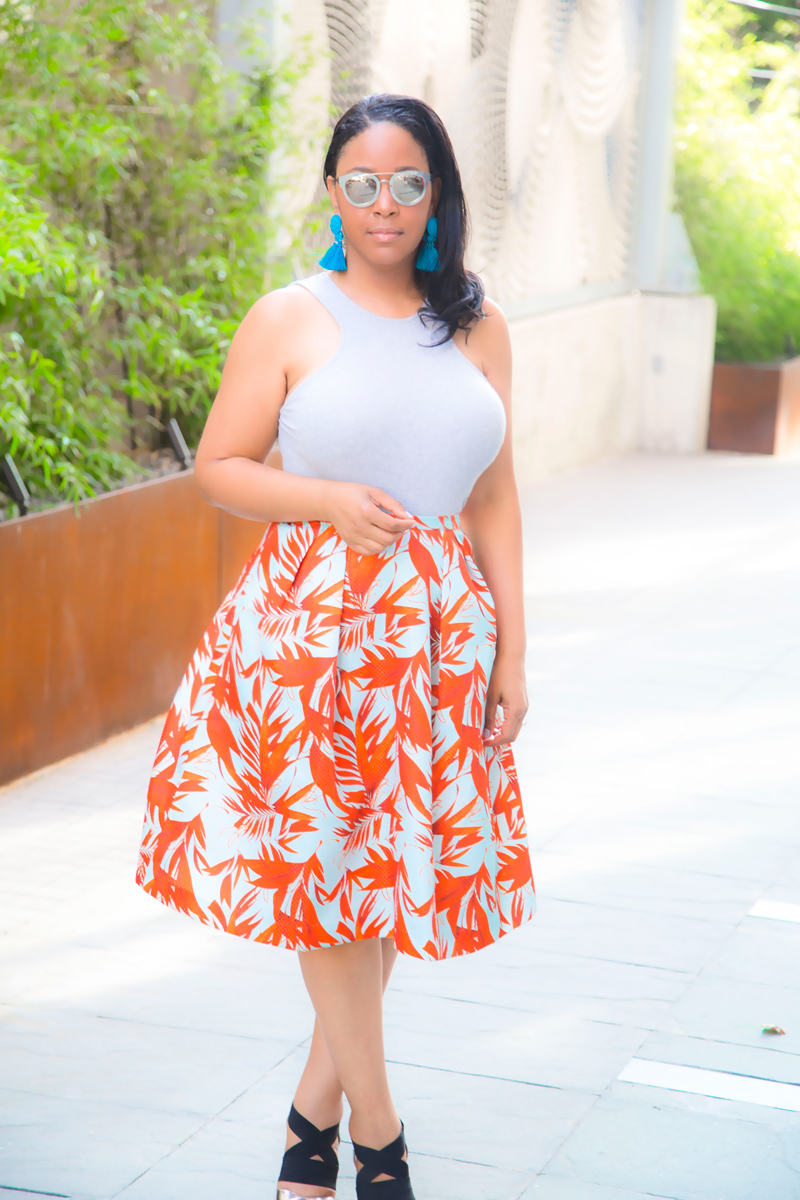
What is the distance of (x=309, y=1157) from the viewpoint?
7.59 ft

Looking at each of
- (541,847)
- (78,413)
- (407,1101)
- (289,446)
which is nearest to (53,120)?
(78,413)

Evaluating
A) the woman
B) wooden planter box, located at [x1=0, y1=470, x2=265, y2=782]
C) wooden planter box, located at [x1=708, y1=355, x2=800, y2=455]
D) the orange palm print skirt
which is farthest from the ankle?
wooden planter box, located at [x1=708, y1=355, x2=800, y2=455]

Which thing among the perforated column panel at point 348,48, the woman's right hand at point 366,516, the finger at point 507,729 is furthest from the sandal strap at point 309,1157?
the perforated column panel at point 348,48

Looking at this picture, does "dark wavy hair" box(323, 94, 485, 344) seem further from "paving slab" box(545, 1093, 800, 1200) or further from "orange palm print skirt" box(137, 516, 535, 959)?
"paving slab" box(545, 1093, 800, 1200)

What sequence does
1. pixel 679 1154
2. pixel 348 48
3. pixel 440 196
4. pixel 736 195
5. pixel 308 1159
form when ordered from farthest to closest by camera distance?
pixel 736 195, pixel 348 48, pixel 679 1154, pixel 308 1159, pixel 440 196

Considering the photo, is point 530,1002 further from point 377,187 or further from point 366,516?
point 377,187

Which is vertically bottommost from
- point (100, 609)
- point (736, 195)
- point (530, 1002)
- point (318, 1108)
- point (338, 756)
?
point (530, 1002)

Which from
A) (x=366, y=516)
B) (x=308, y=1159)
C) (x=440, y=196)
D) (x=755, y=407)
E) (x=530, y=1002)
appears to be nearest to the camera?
(x=366, y=516)

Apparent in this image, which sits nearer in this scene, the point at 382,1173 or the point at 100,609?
the point at 382,1173

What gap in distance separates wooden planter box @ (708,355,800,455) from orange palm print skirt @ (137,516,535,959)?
8.64 m

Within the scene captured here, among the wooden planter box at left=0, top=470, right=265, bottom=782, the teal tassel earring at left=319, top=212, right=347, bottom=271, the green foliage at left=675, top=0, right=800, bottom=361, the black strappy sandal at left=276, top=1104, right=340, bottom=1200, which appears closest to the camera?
the teal tassel earring at left=319, top=212, right=347, bottom=271

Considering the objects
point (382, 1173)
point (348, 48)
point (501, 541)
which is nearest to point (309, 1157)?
point (382, 1173)

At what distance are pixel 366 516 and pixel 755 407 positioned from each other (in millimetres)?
8901

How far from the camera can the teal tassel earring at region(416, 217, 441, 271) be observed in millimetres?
2176
